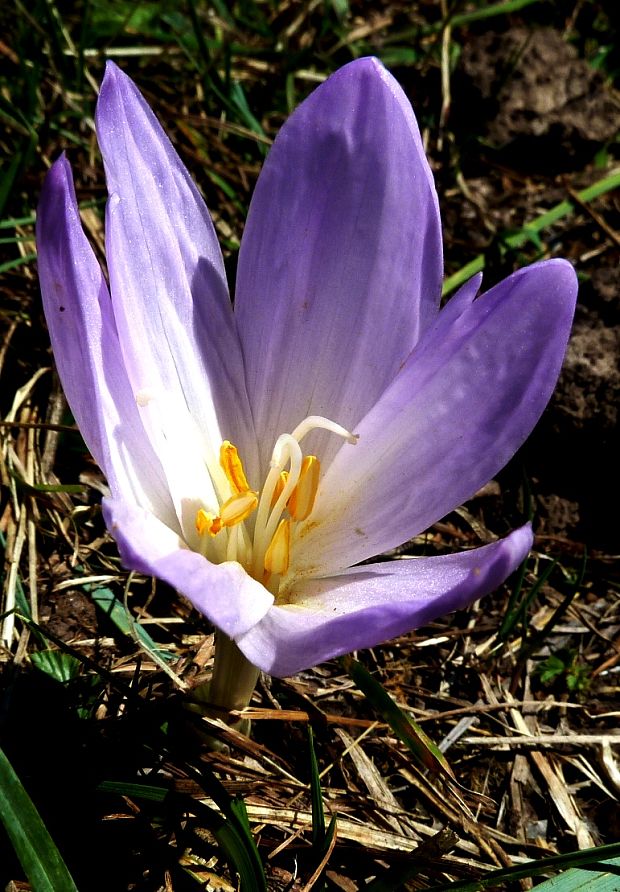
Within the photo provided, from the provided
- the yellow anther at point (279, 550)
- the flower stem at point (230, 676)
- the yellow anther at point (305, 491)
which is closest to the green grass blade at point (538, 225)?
the yellow anther at point (305, 491)

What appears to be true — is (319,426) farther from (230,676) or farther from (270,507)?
(230,676)

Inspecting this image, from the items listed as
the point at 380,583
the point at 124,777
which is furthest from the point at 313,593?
the point at 124,777

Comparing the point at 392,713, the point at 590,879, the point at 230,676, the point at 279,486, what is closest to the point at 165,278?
the point at 279,486

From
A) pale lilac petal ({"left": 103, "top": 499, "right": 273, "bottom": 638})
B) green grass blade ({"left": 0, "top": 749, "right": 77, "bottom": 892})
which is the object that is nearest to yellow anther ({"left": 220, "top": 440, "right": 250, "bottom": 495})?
pale lilac petal ({"left": 103, "top": 499, "right": 273, "bottom": 638})

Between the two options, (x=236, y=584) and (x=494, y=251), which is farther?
(x=494, y=251)

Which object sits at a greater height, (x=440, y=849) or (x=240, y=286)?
(x=240, y=286)

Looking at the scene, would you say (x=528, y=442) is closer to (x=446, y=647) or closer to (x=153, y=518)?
(x=446, y=647)
